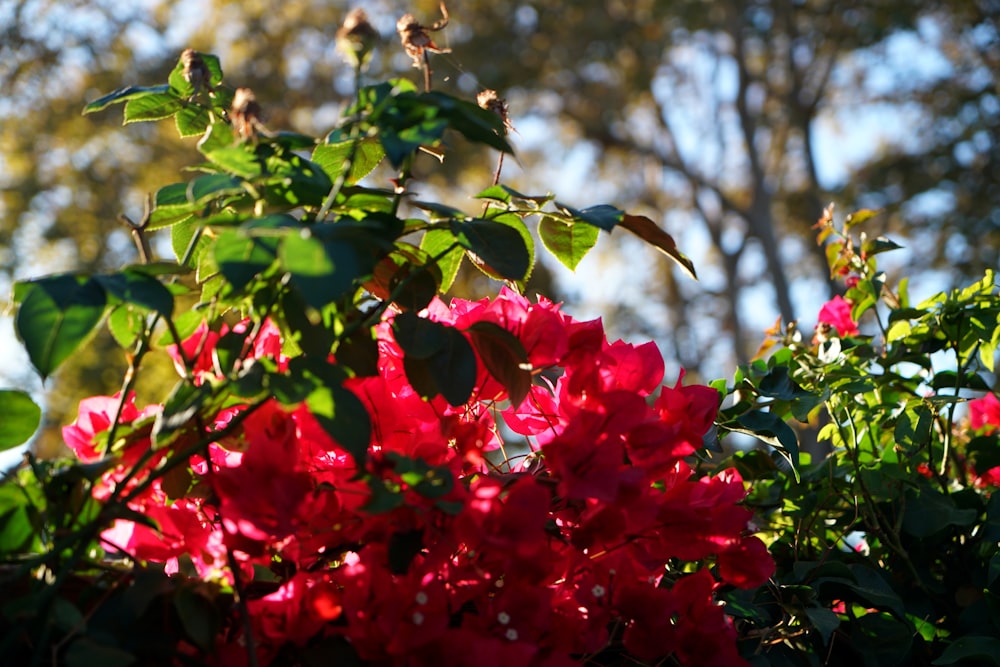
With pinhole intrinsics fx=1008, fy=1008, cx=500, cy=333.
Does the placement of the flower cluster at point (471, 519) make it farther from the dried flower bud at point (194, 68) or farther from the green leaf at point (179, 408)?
the dried flower bud at point (194, 68)

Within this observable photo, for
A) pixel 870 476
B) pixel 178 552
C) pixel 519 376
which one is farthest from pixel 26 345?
pixel 870 476

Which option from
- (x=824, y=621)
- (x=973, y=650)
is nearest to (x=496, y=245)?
(x=824, y=621)

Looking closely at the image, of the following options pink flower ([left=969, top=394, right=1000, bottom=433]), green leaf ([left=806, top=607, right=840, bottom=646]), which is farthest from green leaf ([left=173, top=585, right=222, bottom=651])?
pink flower ([left=969, top=394, right=1000, bottom=433])

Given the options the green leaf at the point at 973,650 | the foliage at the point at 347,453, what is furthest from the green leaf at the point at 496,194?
the green leaf at the point at 973,650

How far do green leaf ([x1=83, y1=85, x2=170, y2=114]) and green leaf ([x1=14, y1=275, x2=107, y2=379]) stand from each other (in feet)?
0.67

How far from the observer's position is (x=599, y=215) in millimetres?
668

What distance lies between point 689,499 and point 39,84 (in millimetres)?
9892

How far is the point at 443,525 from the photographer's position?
2.04 feet

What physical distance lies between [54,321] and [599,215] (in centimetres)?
34

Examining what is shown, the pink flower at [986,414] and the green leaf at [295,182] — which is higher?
the pink flower at [986,414]

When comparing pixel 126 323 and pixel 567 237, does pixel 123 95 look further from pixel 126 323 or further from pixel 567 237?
pixel 567 237

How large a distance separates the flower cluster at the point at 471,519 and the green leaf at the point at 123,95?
0.18 metres

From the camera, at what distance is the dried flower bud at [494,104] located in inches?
29.4

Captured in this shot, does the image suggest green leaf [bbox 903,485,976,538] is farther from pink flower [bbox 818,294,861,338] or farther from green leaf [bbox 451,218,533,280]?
green leaf [bbox 451,218,533,280]
